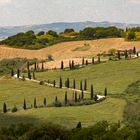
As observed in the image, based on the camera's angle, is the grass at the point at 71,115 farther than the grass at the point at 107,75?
No

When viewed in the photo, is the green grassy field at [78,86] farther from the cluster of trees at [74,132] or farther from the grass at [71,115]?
the cluster of trees at [74,132]

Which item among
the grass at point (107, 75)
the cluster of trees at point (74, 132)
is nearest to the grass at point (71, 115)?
the cluster of trees at point (74, 132)

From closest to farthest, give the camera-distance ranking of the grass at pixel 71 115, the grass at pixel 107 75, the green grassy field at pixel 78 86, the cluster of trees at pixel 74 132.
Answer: the cluster of trees at pixel 74 132 < the grass at pixel 71 115 < the green grassy field at pixel 78 86 < the grass at pixel 107 75

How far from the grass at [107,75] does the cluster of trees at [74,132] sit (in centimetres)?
4252

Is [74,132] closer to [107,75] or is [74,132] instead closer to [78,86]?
[78,86]

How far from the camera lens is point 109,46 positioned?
164m

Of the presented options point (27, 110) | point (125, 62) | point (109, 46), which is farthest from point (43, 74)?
point (109, 46)

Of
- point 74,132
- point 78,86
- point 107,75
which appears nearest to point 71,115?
point 74,132

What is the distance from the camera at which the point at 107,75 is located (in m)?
109

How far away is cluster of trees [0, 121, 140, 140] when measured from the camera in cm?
4075

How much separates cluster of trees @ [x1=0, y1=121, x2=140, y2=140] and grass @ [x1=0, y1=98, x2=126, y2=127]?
34.6ft

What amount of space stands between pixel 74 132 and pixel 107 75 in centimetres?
6191

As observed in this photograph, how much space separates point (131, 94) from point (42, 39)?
104890 millimetres

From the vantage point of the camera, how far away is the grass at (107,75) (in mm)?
98688
